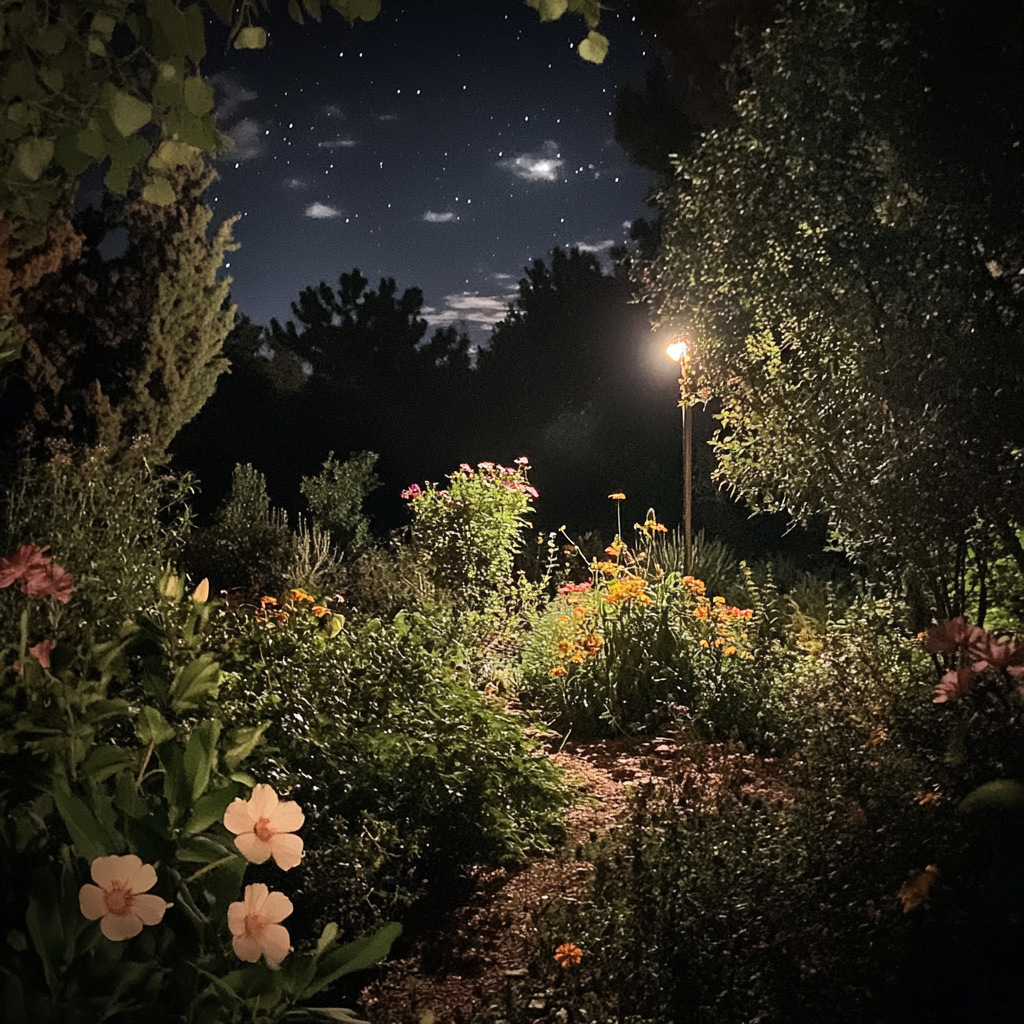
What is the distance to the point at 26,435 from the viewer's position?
8570 millimetres

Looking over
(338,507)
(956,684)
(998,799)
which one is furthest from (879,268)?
(338,507)

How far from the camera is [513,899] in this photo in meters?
3.23

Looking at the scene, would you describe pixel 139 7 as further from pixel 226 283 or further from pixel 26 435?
pixel 226 283

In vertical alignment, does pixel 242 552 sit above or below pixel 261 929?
above

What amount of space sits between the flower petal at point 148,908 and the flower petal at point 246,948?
14cm

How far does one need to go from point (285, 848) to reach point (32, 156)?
4.34ft

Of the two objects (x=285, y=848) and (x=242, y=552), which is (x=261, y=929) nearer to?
(x=285, y=848)

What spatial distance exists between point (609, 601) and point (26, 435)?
5.87 metres

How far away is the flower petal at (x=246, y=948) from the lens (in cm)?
141

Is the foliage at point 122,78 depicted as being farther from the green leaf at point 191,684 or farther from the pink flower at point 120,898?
the pink flower at point 120,898

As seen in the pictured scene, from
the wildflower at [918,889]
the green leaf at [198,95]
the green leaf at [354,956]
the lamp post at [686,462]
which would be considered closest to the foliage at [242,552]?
the lamp post at [686,462]

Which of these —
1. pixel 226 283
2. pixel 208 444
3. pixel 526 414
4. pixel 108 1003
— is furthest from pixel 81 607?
pixel 526 414

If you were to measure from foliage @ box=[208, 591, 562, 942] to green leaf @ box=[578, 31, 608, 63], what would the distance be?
2325mm

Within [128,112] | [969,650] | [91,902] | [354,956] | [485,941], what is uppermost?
[128,112]
